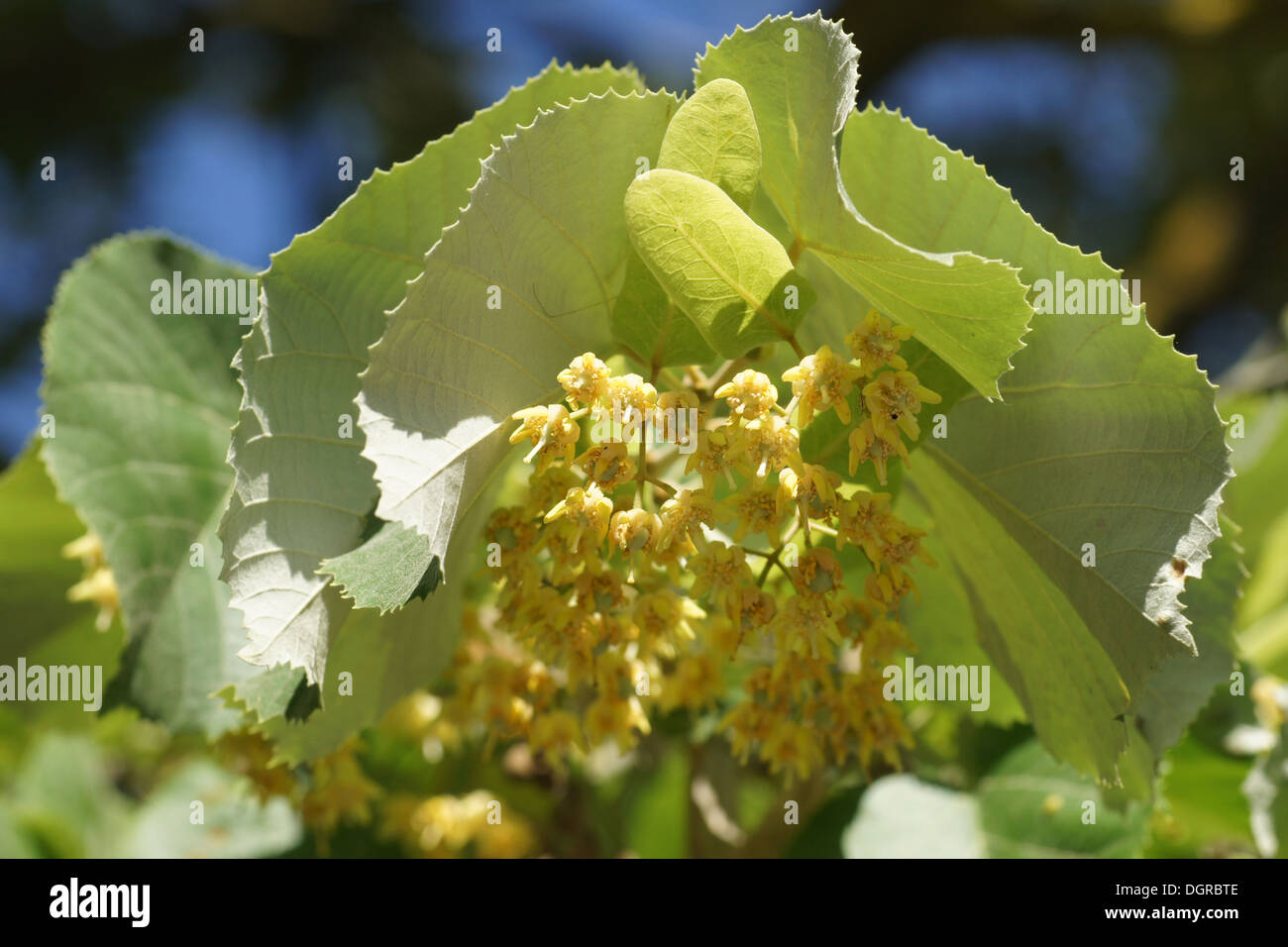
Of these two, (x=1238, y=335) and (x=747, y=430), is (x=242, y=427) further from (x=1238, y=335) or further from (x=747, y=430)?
(x=1238, y=335)

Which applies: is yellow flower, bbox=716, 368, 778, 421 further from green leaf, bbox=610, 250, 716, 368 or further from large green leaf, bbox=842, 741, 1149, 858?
large green leaf, bbox=842, 741, 1149, 858

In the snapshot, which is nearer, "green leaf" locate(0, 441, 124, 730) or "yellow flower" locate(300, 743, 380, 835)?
"yellow flower" locate(300, 743, 380, 835)

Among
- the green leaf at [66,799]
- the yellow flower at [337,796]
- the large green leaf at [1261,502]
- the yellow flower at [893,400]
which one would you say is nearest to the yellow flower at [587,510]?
the yellow flower at [893,400]

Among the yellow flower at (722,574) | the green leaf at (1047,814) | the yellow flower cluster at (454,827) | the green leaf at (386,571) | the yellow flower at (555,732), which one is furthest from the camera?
the yellow flower cluster at (454,827)

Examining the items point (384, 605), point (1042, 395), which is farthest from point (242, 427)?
point (1042, 395)

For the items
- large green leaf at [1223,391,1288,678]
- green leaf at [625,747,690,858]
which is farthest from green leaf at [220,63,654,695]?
large green leaf at [1223,391,1288,678]

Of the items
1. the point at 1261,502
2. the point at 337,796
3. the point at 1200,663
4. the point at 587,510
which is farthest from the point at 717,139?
the point at 1261,502

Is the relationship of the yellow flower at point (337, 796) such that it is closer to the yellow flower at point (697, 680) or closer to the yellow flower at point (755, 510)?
the yellow flower at point (697, 680)
